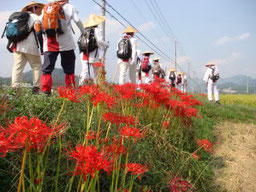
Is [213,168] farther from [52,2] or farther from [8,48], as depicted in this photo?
[8,48]

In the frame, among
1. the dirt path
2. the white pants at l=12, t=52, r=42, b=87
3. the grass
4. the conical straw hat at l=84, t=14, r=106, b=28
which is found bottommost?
the dirt path

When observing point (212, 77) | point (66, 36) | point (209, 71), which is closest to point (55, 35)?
point (66, 36)

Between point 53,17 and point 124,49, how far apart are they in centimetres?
354

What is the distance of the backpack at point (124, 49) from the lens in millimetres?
7039

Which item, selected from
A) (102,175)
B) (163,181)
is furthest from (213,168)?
(102,175)

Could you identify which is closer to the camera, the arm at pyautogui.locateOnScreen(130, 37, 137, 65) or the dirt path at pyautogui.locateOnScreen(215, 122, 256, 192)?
the dirt path at pyautogui.locateOnScreen(215, 122, 256, 192)

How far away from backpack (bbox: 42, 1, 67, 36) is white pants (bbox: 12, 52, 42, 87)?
915 mm

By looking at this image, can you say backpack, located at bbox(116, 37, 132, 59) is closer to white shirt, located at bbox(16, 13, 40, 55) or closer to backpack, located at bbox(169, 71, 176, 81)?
white shirt, located at bbox(16, 13, 40, 55)

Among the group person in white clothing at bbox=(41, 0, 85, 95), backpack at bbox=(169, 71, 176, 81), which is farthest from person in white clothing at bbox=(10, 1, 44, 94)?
backpack at bbox=(169, 71, 176, 81)

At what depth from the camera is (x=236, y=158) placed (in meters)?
3.53

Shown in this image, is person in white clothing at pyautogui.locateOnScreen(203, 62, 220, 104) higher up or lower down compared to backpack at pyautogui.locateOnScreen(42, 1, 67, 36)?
lower down

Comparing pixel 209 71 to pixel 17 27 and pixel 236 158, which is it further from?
pixel 17 27

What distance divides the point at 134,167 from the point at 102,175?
740 millimetres

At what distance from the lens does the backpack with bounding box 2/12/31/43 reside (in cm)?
414
